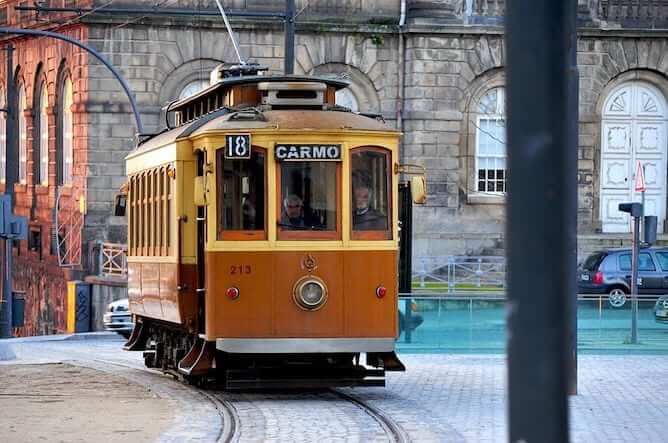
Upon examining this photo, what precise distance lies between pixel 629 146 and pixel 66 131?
51.7ft

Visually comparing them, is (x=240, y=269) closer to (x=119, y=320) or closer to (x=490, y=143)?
(x=119, y=320)

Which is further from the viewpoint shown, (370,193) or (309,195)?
(370,193)

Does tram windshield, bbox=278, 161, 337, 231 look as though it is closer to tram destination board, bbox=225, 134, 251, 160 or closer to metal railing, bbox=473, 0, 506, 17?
tram destination board, bbox=225, 134, 251, 160

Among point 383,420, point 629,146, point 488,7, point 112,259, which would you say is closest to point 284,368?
point 383,420

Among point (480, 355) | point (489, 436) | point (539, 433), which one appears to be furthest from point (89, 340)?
point (539, 433)

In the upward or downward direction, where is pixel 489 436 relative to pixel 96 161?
downward

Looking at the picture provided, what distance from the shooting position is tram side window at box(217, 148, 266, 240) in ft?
55.7

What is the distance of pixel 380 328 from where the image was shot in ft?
55.7

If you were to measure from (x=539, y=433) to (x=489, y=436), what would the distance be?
33.1 feet

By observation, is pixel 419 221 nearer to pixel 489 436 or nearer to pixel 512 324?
pixel 489 436

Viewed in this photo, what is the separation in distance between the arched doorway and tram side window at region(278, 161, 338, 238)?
30470mm

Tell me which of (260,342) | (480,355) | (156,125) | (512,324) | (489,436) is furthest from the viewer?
(156,125)

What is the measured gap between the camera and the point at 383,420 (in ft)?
49.9

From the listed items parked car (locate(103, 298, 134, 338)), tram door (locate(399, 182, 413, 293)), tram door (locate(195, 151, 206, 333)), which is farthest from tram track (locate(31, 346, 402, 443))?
parked car (locate(103, 298, 134, 338))
